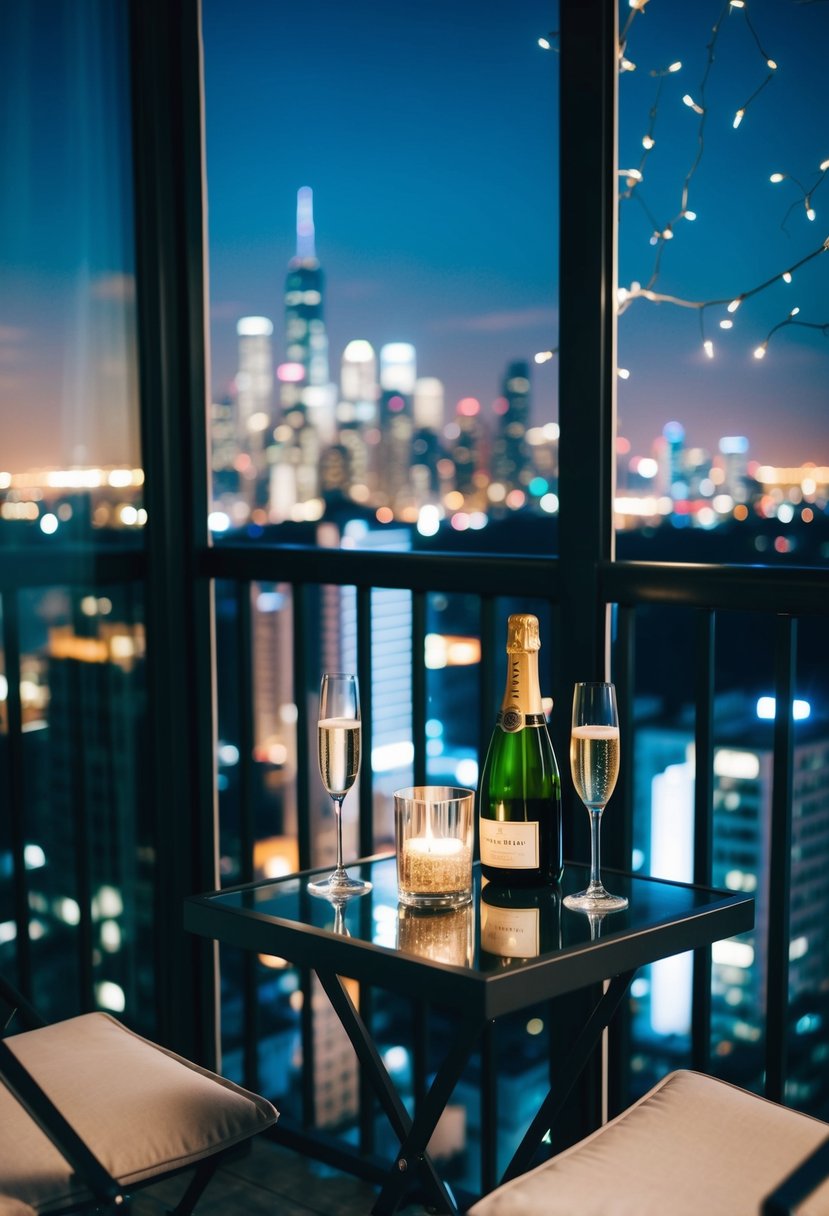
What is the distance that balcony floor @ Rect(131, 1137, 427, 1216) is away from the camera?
256cm

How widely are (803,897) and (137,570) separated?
1495mm

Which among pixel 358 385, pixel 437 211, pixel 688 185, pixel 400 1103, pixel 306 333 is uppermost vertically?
pixel 437 211

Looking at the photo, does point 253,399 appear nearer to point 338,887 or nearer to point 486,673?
point 486,673

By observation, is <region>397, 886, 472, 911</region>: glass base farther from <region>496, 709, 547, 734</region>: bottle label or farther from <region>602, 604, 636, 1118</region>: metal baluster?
<region>602, 604, 636, 1118</region>: metal baluster

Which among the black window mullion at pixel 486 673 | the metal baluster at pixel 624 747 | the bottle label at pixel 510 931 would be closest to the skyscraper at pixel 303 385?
the black window mullion at pixel 486 673

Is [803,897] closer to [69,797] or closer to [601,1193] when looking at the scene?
[601,1193]

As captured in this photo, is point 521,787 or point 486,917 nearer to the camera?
point 486,917

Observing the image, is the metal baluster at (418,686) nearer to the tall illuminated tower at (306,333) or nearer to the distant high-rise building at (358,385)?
the distant high-rise building at (358,385)

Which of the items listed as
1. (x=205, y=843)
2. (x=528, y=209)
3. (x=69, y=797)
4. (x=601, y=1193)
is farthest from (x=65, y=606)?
(x=601, y=1193)

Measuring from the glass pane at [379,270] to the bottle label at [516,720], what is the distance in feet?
2.20

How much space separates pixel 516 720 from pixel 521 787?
10cm

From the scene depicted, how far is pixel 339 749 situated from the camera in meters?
1.86

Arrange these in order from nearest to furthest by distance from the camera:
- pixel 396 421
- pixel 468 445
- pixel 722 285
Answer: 1. pixel 722 285
2. pixel 468 445
3. pixel 396 421

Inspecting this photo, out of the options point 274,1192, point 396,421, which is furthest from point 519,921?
point 396,421
